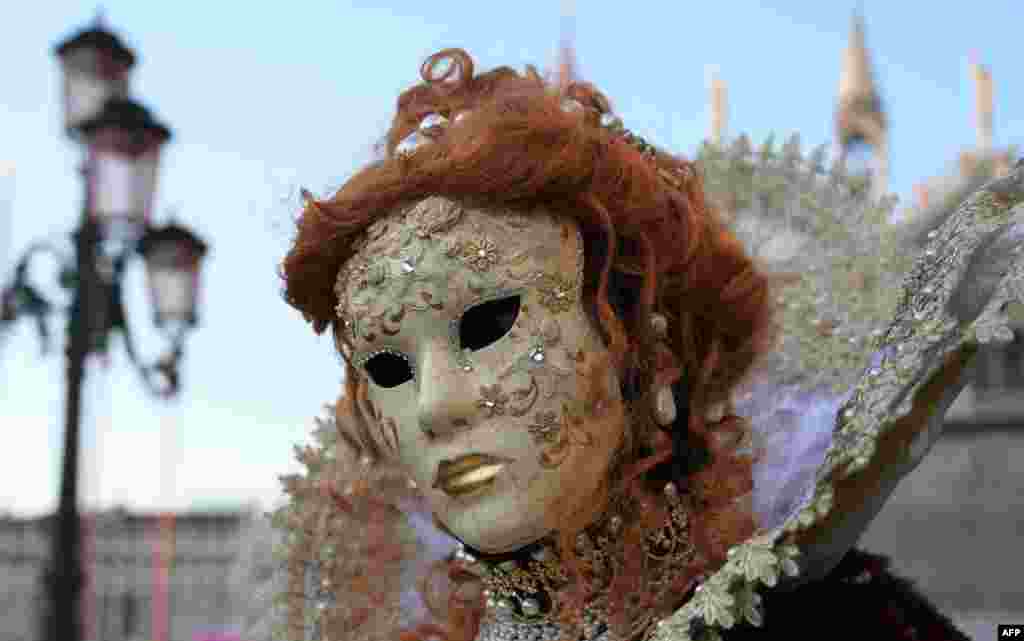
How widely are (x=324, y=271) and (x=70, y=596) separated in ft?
11.6

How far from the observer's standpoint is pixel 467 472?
1713 mm

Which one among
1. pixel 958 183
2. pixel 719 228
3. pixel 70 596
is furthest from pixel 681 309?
pixel 958 183

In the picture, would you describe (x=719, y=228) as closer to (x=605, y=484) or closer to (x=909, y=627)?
(x=605, y=484)

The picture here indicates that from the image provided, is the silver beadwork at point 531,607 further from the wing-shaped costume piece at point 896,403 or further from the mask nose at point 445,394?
the wing-shaped costume piece at point 896,403

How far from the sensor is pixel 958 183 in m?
12.4

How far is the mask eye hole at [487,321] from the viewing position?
A: 5.76 ft

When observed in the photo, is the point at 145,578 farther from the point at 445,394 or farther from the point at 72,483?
the point at 445,394

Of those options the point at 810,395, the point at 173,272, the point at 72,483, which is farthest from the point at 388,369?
the point at 173,272

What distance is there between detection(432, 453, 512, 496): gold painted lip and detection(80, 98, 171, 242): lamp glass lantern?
12.3 feet

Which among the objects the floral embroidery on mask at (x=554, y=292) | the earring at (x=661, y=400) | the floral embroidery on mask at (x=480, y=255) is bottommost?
the earring at (x=661, y=400)

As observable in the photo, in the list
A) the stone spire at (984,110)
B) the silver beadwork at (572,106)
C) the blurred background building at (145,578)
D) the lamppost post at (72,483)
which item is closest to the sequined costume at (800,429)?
the silver beadwork at (572,106)

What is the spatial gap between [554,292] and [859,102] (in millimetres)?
22911

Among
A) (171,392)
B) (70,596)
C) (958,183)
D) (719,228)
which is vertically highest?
(958,183)

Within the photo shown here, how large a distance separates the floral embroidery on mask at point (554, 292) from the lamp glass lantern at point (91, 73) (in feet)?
13.2
